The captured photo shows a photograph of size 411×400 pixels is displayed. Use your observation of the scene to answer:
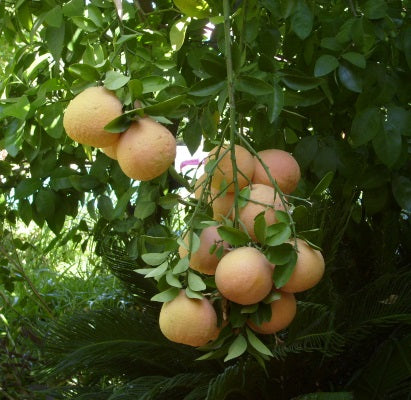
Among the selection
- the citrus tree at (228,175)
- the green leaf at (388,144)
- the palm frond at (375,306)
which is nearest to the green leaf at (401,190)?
the citrus tree at (228,175)

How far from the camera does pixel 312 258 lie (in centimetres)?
59

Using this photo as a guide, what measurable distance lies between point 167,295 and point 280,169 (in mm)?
166

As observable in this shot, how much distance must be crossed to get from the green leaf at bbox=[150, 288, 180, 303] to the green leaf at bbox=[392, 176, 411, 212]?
2.10 feet

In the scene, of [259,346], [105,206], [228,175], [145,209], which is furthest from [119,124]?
[105,206]

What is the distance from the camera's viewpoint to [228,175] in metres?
0.63

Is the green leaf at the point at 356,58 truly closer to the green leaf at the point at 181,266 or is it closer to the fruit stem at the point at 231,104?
the fruit stem at the point at 231,104

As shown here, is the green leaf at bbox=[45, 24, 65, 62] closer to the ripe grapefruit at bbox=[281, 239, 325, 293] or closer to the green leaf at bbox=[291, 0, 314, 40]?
the green leaf at bbox=[291, 0, 314, 40]

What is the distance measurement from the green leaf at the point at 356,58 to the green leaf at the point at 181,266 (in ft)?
1.35

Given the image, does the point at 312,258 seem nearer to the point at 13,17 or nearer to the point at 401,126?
the point at 401,126

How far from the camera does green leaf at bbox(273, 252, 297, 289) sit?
0.55m

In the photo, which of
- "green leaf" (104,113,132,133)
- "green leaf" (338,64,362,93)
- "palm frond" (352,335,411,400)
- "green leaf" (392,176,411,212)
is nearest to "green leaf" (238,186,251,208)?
"green leaf" (104,113,132,133)

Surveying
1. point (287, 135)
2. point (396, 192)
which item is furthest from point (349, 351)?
point (287, 135)

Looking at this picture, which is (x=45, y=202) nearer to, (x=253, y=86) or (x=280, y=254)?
(x=253, y=86)

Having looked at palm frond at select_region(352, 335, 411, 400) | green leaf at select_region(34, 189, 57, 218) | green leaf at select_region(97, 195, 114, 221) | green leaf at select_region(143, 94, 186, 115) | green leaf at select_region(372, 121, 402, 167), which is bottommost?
palm frond at select_region(352, 335, 411, 400)
